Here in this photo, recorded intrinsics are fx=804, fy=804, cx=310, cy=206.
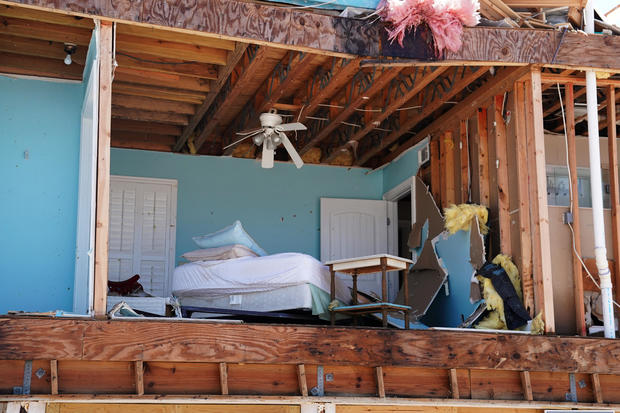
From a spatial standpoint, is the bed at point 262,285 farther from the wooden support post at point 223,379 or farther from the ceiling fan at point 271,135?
the wooden support post at point 223,379

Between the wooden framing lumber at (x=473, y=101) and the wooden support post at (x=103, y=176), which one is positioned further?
the wooden framing lumber at (x=473, y=101)

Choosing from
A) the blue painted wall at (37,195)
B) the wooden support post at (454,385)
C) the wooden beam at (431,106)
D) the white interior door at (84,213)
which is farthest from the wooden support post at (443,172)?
the blue painted wall at (37,195)

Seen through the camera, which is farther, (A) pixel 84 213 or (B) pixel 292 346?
(A) pixel 84 213

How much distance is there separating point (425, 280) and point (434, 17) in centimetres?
333

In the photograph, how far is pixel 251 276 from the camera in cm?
838

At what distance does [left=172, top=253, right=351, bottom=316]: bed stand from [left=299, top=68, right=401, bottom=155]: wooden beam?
1912mm

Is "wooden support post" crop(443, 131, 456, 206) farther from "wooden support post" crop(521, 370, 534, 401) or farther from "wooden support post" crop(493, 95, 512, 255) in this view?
"wooden support post" crop(521, 370, 534, 401)

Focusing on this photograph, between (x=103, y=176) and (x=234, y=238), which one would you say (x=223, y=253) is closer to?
(x=234, y=238)

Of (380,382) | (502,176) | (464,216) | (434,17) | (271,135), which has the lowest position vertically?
(380,382)

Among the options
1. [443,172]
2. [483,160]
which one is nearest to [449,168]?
[443,172]

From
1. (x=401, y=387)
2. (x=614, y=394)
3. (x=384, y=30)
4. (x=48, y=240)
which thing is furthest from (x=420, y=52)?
(x=48, y=240)

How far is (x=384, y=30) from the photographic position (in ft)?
24.8

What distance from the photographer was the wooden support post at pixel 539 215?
7570 millimetres

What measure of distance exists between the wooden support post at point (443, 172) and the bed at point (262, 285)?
1905 mm
